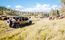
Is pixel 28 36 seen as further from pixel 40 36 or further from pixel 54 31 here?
pixel 54 31

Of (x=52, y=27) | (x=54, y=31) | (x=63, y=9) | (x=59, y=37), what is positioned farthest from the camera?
(x=63, y=9)

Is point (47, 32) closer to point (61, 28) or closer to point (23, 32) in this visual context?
point (61, 28)

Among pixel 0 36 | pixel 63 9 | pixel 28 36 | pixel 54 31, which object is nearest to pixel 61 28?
pixel 54 31

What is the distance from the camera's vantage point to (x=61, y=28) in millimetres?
13258

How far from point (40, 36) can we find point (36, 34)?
454 millimetres

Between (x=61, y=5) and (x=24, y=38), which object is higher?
(x=61, y=5)

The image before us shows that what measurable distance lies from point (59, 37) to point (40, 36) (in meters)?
1.49

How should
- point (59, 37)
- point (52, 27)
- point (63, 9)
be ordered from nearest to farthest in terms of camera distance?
point (59, 37) → point (52, 27) → point (63, 9)

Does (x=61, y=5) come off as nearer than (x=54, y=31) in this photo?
No

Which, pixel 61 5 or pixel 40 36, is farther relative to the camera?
pixel 61 5

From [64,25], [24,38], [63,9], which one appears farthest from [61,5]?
[24,38]

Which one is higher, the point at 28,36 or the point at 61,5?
the point at 61,5

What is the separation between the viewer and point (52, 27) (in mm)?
13844

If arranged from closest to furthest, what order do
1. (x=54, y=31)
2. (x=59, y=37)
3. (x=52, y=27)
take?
(x=59, y=37) < (x=54, y=31) < (x=52, y=27)
